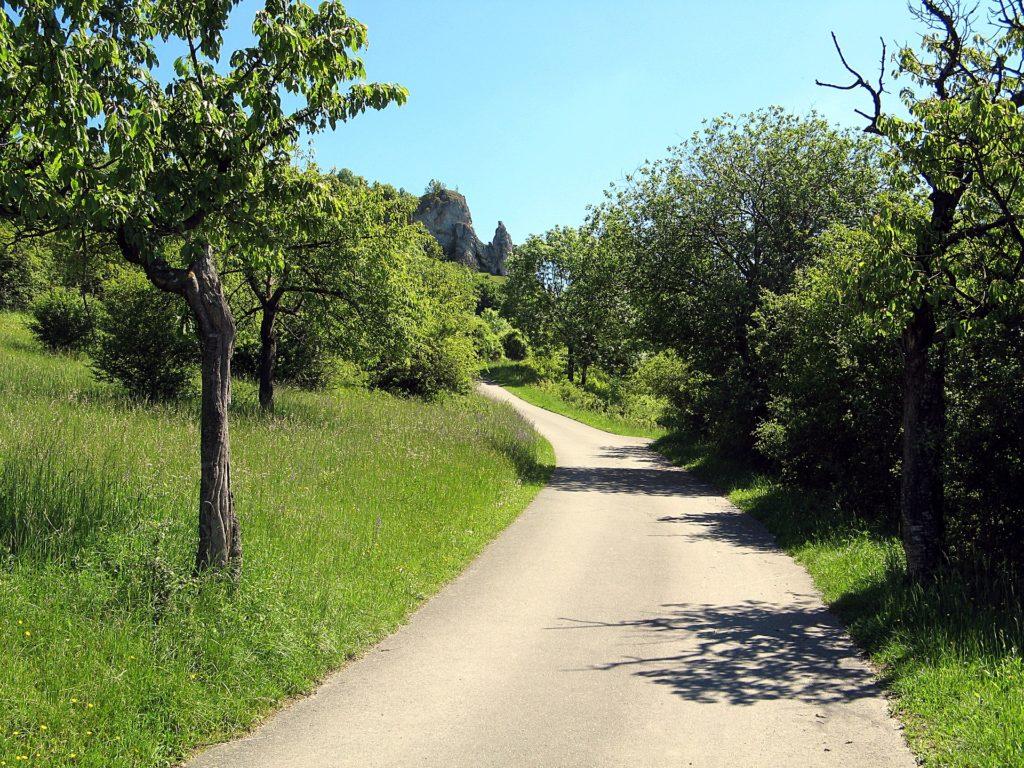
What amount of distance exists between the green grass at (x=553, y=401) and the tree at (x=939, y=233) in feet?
88.1

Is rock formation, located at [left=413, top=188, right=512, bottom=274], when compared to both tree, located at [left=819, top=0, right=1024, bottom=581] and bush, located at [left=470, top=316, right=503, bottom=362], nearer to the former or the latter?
bush, located at [left=470, top=316, right=503, bottom=362]

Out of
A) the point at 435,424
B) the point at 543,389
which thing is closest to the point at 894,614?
the point at 435,424

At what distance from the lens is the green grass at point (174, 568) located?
4887 millimetres

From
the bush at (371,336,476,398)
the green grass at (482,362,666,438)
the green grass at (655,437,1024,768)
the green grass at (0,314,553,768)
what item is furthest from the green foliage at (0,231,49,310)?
the green grass at (655,437,1024,768)

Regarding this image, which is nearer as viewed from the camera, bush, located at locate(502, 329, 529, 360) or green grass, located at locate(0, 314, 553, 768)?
green grass, located at locate(0, 314, 553, 768)

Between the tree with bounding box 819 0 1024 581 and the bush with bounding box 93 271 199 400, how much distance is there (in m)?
14.2

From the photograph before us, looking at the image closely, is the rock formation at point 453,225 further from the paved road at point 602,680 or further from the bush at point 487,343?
the paved road at point 602,680

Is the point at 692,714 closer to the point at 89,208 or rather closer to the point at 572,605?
the point at 572,605

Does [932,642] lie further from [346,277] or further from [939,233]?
[346,277]

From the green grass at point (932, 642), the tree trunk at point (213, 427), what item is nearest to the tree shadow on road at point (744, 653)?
the green grass at point (932, 642)

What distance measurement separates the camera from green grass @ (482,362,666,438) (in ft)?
127

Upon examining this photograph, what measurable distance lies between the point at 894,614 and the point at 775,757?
343 cm

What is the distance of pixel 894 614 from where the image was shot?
7.73m

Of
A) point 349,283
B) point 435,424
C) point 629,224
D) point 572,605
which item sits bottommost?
→ point 572,605
